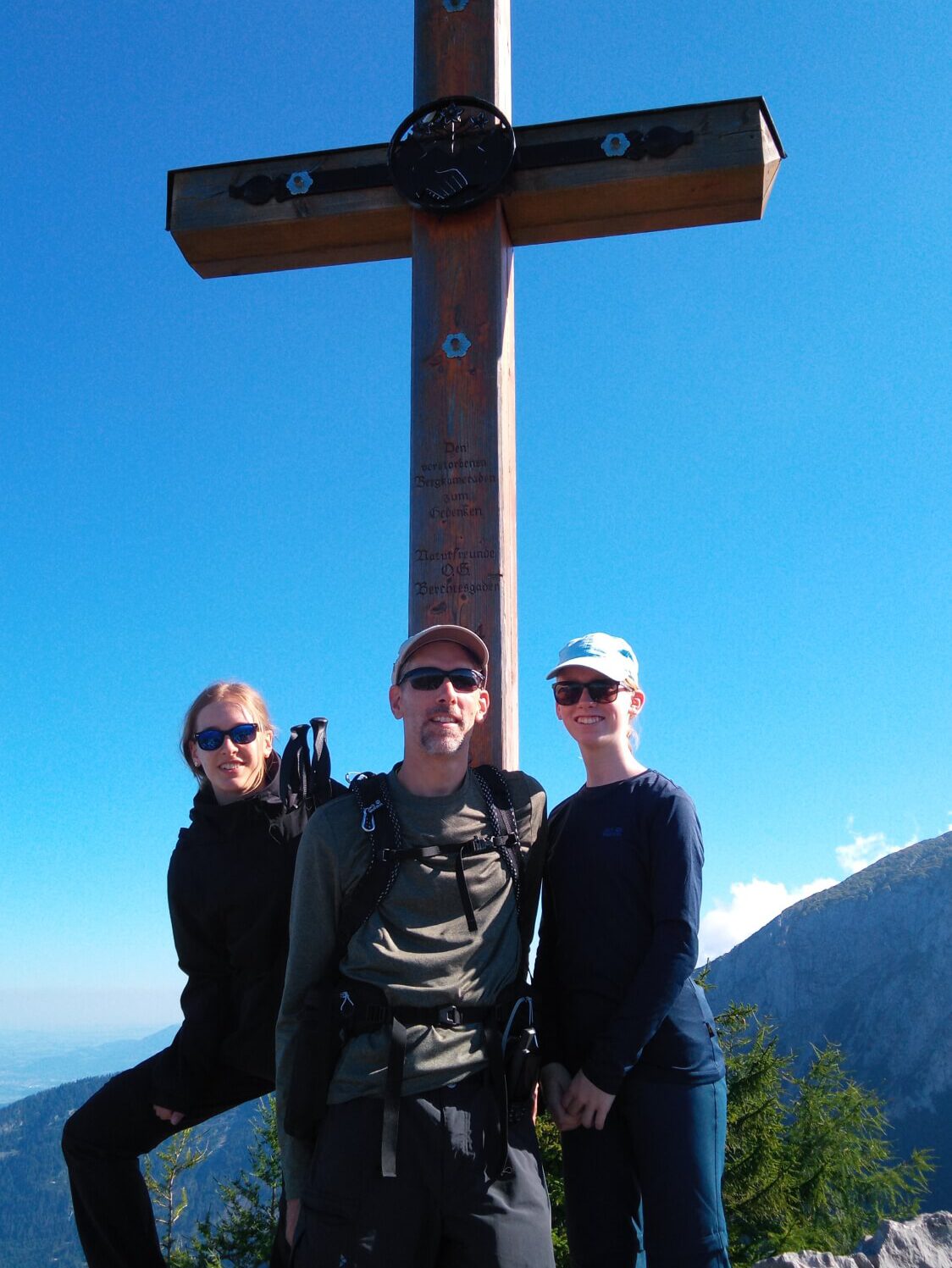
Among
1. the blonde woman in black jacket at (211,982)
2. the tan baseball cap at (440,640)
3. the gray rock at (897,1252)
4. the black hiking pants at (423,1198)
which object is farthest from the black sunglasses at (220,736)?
the gray rock at (897,1252)

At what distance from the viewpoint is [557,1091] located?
3000mm

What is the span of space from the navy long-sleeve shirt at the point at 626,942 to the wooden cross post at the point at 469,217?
1.90 feet

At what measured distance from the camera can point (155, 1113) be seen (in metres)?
3.56

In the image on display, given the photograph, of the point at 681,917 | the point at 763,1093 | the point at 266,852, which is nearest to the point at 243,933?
the point at 266,852

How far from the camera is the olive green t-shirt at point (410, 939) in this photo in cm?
272

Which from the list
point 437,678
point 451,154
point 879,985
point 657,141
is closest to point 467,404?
point 451,154

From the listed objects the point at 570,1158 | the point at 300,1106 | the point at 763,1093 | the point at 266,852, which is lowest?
the point at 763,1093

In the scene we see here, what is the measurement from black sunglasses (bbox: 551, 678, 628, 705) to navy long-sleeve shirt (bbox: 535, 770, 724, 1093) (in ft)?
0.97

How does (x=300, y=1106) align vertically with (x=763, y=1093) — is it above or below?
above

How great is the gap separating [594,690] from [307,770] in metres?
1.03

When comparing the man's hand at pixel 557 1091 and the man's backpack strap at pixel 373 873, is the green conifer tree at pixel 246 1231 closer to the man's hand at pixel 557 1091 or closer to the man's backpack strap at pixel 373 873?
the man's hand at pixel 557 1091

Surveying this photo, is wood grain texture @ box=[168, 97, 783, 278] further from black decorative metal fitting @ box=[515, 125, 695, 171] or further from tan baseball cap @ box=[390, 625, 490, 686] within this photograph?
tan baseball cap @ box=[390, 625, 490, 686]

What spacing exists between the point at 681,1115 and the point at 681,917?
558 mm

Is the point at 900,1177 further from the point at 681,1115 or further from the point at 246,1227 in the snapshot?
the point at 681,1115
